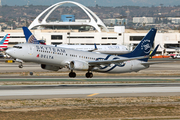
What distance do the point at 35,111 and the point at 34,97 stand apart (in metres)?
7.15

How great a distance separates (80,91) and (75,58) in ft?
36.8

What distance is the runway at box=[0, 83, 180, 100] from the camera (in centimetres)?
4034

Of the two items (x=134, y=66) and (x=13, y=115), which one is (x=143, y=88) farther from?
(x=13, y=115)

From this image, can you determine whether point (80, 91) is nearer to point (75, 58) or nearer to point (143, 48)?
point (75, 58)

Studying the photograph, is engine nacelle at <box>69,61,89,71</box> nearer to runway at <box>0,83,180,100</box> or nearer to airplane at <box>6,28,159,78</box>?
airplane at <box>6,28,159,78</box>

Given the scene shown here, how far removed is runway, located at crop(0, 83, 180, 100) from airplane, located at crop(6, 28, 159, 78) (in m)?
4.85

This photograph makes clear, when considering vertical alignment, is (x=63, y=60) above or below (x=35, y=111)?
above

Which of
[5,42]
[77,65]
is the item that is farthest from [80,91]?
[5,42]

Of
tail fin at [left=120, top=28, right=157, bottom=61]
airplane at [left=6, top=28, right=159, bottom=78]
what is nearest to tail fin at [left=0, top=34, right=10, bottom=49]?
tail fin at [left=120, top=28, right=157, bottom=61]

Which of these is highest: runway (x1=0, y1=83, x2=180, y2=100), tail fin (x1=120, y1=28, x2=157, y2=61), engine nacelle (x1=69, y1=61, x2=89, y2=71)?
tail fin (x1=120, y1=28, x2=157, y2=61)

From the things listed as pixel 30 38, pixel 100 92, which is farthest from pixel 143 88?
pixel 30 38

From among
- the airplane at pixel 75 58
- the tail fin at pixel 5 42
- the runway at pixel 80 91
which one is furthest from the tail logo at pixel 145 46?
the tail fin at pixel 5 42

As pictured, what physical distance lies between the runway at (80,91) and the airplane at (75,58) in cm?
485

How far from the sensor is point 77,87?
48.1 metres
